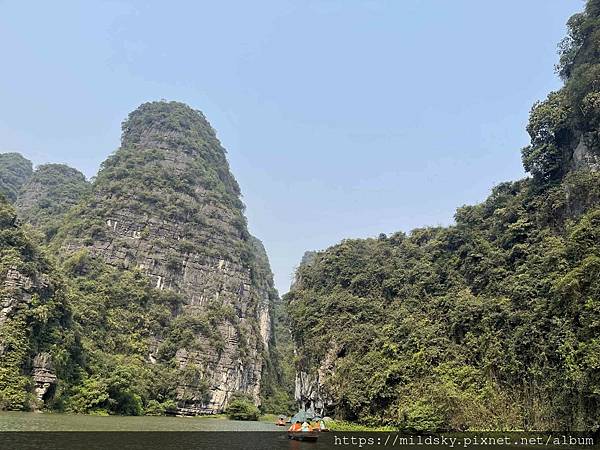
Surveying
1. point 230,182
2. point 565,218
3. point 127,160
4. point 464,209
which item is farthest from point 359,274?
point 230,182

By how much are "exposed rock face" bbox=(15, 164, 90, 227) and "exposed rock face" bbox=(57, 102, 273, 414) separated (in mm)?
7895

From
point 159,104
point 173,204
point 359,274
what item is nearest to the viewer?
point 359,274

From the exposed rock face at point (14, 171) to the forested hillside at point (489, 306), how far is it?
66850 millimetres

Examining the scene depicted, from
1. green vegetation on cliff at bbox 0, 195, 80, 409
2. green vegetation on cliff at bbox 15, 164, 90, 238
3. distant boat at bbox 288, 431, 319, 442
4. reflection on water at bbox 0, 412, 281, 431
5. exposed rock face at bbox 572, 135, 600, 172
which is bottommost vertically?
reflection on water at bbox 0, 412, 281, 431

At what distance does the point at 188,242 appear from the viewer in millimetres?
60656

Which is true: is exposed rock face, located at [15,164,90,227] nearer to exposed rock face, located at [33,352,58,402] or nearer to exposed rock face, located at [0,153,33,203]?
exposed rock face, located at [0,153,33,203]

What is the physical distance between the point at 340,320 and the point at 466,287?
891 centimetres

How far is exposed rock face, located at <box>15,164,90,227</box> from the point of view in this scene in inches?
2562

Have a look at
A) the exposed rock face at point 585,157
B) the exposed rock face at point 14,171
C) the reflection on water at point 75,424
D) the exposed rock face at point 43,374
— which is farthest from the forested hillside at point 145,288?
the exposed rock face at point 585,157

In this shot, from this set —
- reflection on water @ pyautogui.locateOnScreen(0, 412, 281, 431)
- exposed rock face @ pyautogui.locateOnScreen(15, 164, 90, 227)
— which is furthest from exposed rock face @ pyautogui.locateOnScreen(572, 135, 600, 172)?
exposed rock face @ pyautogui.locateOnScreen(15, 164, 90, 227)

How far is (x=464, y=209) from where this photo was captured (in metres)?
33.6

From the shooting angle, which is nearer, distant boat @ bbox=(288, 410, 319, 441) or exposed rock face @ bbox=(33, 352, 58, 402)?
distant boat @ bbox=(288, 410, 319, 441)

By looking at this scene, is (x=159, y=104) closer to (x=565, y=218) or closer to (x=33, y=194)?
(x=33, y=194)

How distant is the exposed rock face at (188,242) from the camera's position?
5303cm
